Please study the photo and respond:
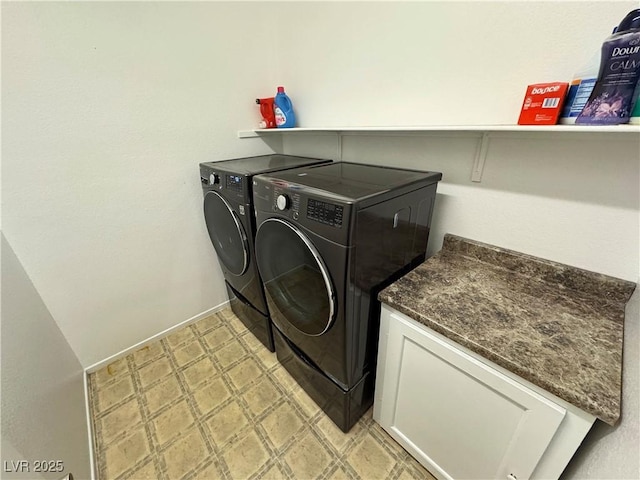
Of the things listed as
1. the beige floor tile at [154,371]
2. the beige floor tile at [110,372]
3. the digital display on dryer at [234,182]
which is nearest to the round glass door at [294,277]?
the digital display on dryer at [234,182]

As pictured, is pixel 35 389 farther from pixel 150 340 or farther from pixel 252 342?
pixel 252 342

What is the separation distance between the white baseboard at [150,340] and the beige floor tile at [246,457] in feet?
3.32

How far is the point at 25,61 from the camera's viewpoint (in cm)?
108

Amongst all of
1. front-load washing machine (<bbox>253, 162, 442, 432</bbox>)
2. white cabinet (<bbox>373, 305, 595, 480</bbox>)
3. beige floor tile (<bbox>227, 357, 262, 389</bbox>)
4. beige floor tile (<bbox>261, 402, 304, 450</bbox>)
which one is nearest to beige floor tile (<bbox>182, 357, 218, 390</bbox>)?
beige floor tile (<bbox>227, 357, 262, 389</bbox>)

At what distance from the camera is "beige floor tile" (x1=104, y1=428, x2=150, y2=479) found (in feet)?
3.83

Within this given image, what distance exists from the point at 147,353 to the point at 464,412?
75.9 inches

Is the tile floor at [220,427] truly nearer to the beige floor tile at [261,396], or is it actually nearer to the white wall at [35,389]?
the beige floor tile at [261,396]

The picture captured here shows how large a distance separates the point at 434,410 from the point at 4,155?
2.09m

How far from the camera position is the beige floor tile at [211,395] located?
1427mm

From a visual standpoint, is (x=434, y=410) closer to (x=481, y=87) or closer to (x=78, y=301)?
(x=481, y=87)

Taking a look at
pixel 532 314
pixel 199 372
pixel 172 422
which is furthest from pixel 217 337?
pixel 532 314

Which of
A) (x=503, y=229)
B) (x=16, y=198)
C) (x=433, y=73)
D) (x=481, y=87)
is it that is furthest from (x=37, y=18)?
(x=503, y=229)

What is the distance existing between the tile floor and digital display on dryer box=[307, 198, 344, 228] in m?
1.15

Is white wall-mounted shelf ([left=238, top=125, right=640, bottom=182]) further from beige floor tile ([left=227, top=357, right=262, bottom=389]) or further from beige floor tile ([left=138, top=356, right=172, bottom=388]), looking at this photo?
beige floor tile ([left=138, top=356, right=172, bottom=388])
